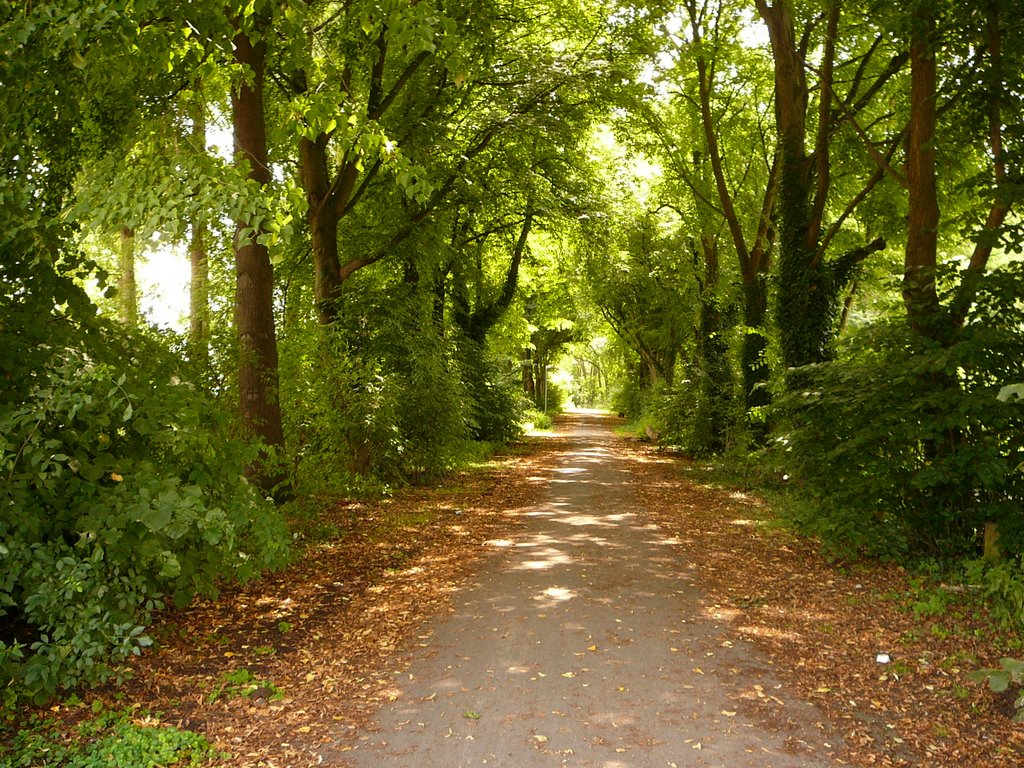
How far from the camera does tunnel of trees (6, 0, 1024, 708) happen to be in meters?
4.68

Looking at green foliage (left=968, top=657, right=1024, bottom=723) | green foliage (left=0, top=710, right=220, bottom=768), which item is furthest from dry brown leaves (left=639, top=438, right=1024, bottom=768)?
green foliage (left=0, top=710, right=220, bottom=768)

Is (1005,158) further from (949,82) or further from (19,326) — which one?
(19,326)

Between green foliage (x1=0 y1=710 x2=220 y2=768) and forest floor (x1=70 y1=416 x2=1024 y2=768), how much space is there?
0.19m

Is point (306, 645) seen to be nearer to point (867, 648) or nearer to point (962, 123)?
point (867, 648)

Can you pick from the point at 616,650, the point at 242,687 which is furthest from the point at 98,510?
the point at 616,650

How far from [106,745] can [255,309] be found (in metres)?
6.40

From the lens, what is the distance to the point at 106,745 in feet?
13.5

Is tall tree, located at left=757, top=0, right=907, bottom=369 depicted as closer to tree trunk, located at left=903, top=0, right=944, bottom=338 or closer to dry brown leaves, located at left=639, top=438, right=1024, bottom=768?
tree trunk, located at left=903, top=0, right=944, bottom=338

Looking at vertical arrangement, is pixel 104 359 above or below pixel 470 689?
above

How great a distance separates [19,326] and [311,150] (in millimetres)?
9139

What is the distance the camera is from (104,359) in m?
5.38

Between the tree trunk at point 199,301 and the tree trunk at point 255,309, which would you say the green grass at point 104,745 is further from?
the tree trunk at point 255,309

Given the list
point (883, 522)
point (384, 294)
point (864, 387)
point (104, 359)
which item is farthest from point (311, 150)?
point (883, 522)

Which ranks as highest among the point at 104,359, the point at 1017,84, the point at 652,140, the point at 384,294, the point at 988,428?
the point at 652,140
